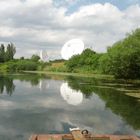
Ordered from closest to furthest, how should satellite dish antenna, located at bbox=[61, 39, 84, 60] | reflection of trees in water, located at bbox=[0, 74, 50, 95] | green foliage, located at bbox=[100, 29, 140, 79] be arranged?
reflection of trees in water, located at bbox=[0, 74, 50, 95] → green foliage, located at bbox=[100, 29, 140, 79] → satellite dish antenna, located at bbox=[61, 39, 84, 60]

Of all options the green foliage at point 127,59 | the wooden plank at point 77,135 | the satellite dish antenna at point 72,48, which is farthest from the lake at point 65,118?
the satellite dish antenna at point 72,48

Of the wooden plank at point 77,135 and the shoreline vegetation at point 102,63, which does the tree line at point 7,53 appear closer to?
the shoreline vegetation at point 102,63

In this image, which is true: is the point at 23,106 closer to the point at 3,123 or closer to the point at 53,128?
the point at 3,123

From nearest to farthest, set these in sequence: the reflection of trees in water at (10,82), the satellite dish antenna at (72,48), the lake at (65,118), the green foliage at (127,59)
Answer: the lake at (65,118) < the reflection of trees in water at (10,82) < the green foliage at (127,59) < the satellite dish antenna at (72,48)

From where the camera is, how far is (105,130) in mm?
17953

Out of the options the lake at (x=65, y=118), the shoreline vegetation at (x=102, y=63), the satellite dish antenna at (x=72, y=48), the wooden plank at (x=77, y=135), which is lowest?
the lake at (x=65, y=118)

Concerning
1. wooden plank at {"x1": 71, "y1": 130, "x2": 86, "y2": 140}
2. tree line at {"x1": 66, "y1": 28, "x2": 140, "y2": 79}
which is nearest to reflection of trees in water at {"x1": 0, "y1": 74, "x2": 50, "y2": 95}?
tree line at {"x1": 66, "y1": 28, "x2": 140, "y2": 79}

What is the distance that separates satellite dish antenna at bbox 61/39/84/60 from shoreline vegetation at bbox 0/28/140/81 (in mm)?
2280

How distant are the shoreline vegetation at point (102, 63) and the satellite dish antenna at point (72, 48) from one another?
89.8 inches

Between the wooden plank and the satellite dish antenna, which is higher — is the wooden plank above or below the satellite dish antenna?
below

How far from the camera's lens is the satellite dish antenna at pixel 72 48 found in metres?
114

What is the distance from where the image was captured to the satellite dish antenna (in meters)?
114

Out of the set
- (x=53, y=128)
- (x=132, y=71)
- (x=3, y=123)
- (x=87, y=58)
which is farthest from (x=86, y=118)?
(x=87, y=58)

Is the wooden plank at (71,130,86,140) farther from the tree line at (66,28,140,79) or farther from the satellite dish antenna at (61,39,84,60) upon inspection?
the satellite dish antenna at (61,39,84,60)
